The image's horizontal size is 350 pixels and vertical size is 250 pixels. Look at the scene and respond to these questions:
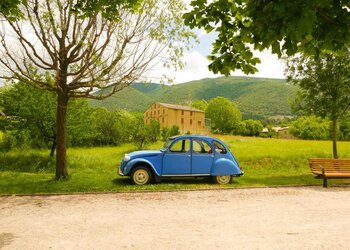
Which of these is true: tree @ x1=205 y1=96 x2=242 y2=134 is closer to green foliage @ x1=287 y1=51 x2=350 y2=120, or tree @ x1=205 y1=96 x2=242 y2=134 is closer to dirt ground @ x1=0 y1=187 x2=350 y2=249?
green foliage @ x1=287 y1=51 x2=350 y2=120

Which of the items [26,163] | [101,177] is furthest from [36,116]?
[101,177]

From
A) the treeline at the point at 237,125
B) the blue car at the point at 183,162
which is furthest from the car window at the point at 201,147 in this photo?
the treeline at the point at 237,125

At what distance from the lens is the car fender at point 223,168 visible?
1122 centimetres

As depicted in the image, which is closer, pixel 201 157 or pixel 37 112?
pixel 201 157

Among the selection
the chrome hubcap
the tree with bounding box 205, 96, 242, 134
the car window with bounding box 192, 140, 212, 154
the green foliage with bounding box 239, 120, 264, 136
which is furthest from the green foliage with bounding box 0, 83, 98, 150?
the tree with bounding box 205, 96, 242, 134

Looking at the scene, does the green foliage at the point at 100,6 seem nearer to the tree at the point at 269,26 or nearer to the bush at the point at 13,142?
the tree at the point at 269,26

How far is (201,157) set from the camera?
440 inches

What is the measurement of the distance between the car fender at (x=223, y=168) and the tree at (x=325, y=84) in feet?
23.1

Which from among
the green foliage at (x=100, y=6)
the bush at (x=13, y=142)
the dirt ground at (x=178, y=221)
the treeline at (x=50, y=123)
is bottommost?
the dirt ground at (x=178, y=221)

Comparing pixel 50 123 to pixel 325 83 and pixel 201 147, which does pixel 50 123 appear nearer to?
pixel 201 147

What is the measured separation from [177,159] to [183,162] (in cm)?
25

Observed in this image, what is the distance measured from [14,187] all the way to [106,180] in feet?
9.99

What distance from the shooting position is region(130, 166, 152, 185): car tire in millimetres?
10695

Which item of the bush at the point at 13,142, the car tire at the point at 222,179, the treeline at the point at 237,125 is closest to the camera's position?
the car tire at the point at 222,179
